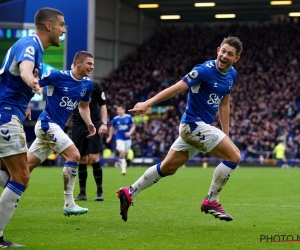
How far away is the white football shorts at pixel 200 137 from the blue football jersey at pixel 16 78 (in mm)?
2638

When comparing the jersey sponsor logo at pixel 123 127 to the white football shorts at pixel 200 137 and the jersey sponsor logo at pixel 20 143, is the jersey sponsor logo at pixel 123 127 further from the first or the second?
the jersey sponsor logo at pixel 20 143

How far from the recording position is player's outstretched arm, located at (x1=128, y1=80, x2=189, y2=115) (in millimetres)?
8578

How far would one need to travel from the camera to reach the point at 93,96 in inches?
541

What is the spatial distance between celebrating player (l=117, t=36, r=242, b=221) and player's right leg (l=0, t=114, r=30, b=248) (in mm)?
2464

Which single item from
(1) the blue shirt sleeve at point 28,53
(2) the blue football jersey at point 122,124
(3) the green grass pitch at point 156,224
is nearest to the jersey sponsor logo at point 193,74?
(3) the green grass pitch at point 156,224

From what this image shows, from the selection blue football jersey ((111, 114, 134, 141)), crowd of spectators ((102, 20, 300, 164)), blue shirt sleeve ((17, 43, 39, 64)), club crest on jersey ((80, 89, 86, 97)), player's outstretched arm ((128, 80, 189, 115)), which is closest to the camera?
blue shirt sleeve ((17, 43, 39, 64))

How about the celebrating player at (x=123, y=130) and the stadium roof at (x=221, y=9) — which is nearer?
the celebrating player at (x=123, y=130)

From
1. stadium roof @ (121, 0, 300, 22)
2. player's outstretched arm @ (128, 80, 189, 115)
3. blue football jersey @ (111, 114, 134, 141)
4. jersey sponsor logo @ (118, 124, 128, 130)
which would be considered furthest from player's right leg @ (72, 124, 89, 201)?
stadium roof @ (121, 0, 300, 22)

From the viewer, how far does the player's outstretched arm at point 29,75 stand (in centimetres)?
667

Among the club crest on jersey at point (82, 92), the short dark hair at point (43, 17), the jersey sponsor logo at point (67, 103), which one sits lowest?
the jersey sponsor logo at point (67, 103)

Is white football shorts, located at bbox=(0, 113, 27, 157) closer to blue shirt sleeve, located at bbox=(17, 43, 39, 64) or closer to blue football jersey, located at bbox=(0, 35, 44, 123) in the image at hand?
blue football jersey, located at bbox=(0, 35, 44, 123)

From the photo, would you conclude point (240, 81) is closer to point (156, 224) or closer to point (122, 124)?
point (122, 124)

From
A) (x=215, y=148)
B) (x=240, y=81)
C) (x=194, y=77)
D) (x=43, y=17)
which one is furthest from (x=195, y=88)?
(x=240, y=81)

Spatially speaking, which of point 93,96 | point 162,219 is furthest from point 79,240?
point 93,96
